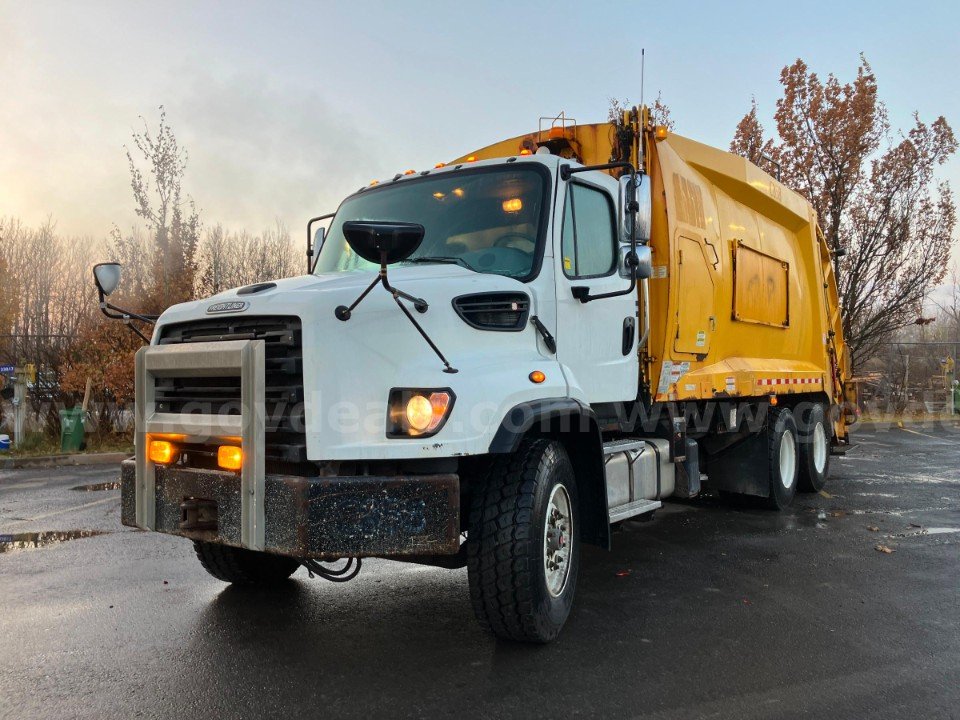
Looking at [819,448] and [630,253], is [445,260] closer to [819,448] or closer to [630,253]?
[630,253]

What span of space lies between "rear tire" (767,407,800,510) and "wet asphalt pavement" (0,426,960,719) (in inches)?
41.2

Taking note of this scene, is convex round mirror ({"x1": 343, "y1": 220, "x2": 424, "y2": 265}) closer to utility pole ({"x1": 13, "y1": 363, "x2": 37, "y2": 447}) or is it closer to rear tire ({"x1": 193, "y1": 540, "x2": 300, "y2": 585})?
rear tire ({"x1": 193, "y1": 540, "x2": 300, "y2": 585})

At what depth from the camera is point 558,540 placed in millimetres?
4422

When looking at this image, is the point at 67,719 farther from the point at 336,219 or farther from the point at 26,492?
the point at 26,492

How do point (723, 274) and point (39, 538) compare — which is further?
point (723, 274)

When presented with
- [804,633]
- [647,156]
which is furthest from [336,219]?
[804,633]

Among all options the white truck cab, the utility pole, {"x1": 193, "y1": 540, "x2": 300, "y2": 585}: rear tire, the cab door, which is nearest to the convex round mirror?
the white truck cab

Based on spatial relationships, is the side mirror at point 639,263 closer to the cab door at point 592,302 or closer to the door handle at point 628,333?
the cab door at point 592,302

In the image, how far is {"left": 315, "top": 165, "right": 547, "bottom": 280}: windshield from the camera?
15.4ft

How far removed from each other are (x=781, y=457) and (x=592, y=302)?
4.38 meters

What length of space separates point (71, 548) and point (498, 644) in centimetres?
415

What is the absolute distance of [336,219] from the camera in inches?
229

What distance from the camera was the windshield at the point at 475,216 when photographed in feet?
15.4

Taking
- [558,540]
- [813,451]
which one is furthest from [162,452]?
[813,451]
